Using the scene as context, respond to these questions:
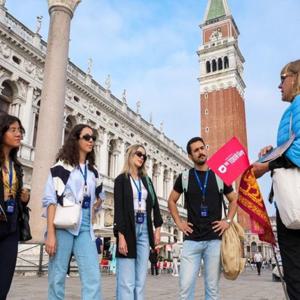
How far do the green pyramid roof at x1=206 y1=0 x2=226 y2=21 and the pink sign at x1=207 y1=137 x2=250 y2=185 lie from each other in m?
62.2

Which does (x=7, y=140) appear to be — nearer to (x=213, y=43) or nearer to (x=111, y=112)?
(x=111, y=112)

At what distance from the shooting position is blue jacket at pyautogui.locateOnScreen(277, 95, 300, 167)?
2459 mm

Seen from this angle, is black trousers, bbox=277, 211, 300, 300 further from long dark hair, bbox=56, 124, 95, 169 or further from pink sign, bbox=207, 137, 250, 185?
long dark hair, bbox=56, 124, 95, 169

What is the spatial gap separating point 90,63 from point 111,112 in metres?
3.81

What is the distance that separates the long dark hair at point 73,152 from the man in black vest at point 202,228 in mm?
1050

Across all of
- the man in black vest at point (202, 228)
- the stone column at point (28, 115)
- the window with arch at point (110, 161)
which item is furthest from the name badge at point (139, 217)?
the window with arch at point (110, 161)

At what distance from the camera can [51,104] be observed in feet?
35.2

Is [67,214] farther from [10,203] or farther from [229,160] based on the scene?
[229,160]

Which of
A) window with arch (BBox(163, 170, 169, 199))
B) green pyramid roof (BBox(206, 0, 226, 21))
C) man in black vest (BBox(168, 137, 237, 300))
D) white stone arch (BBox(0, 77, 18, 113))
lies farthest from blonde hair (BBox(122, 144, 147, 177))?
green pyramid roof (BBox(206, 0, 226, 21))

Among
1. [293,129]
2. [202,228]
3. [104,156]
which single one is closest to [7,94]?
[104,156]

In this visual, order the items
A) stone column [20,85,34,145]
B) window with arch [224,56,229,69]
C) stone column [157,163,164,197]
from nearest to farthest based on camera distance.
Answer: stone column [20,85,34,145]
stone column [157,163,164,197]
window with arch [224,56,229,69]

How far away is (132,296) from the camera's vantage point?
12.0ft

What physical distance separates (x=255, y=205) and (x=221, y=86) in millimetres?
53549

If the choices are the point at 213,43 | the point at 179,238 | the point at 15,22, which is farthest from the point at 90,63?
the point at 213,43
